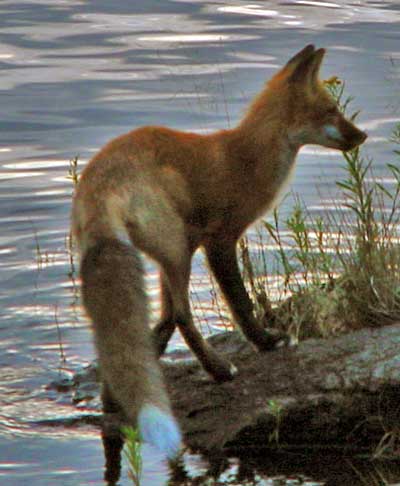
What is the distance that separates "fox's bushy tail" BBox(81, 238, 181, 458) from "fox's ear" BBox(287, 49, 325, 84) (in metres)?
1.56

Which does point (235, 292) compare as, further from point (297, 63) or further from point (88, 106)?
point (88, 106)

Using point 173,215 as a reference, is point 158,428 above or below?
below

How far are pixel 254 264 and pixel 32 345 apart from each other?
1.40 meters

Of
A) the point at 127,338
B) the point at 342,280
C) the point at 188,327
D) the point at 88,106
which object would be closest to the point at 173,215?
the point at 188,327

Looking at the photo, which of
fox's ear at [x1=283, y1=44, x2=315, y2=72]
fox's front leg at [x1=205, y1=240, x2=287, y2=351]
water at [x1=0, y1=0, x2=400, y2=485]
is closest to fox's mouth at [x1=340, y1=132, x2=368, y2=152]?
fox's ear at [x1=283, y1=44, x2=315, y2=72]

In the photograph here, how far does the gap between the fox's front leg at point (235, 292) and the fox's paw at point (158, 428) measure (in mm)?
1407

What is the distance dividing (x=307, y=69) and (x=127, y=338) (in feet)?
6.58

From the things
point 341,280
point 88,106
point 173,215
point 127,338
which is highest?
point 173,215

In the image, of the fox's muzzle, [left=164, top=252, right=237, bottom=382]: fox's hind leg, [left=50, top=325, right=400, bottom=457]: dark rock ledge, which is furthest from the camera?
the fox's muzzle

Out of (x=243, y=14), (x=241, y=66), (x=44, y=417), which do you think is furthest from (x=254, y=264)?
(x=243, y=14)

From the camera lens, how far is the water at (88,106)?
7148mm

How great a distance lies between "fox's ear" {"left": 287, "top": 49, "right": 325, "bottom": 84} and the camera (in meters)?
7.39

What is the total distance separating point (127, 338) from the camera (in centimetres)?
614

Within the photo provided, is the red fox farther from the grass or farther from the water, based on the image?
the water
